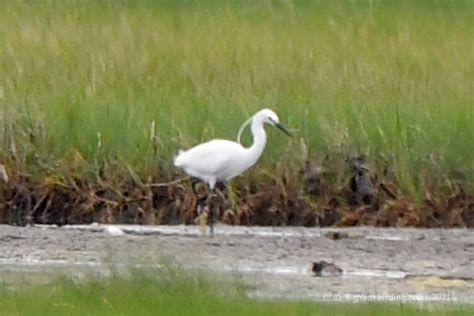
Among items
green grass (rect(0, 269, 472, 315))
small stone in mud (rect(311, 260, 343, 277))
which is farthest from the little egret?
green grass (rect(0, 269, 472, 315))

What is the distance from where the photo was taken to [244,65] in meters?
13.7

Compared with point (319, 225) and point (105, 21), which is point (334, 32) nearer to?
point (105, 21)

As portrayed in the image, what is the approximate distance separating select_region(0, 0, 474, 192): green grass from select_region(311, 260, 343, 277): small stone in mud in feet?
5.98

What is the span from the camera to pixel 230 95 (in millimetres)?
12523

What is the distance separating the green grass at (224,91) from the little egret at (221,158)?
68 cm

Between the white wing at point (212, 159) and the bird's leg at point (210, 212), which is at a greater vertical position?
the white wing at point (212, 159)

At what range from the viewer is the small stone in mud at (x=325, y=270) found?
9.27 metres

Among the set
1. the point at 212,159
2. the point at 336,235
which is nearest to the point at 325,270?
the point at 336,235

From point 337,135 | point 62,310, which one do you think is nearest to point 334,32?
point 337,135

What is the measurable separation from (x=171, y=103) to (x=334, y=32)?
4.23 m

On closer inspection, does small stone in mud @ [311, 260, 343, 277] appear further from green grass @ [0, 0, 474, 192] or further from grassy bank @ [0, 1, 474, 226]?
→ green grass @ [0, 0, 474, 192]

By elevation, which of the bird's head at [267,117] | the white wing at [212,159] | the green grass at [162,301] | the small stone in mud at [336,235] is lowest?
the green grass at [162,301]

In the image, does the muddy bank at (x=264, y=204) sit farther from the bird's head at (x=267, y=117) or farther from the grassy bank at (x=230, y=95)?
the bird's head at (x=267, y=117)

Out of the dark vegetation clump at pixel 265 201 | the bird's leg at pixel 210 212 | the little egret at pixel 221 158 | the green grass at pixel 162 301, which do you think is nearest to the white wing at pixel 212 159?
the little egret at pixel 221 158
